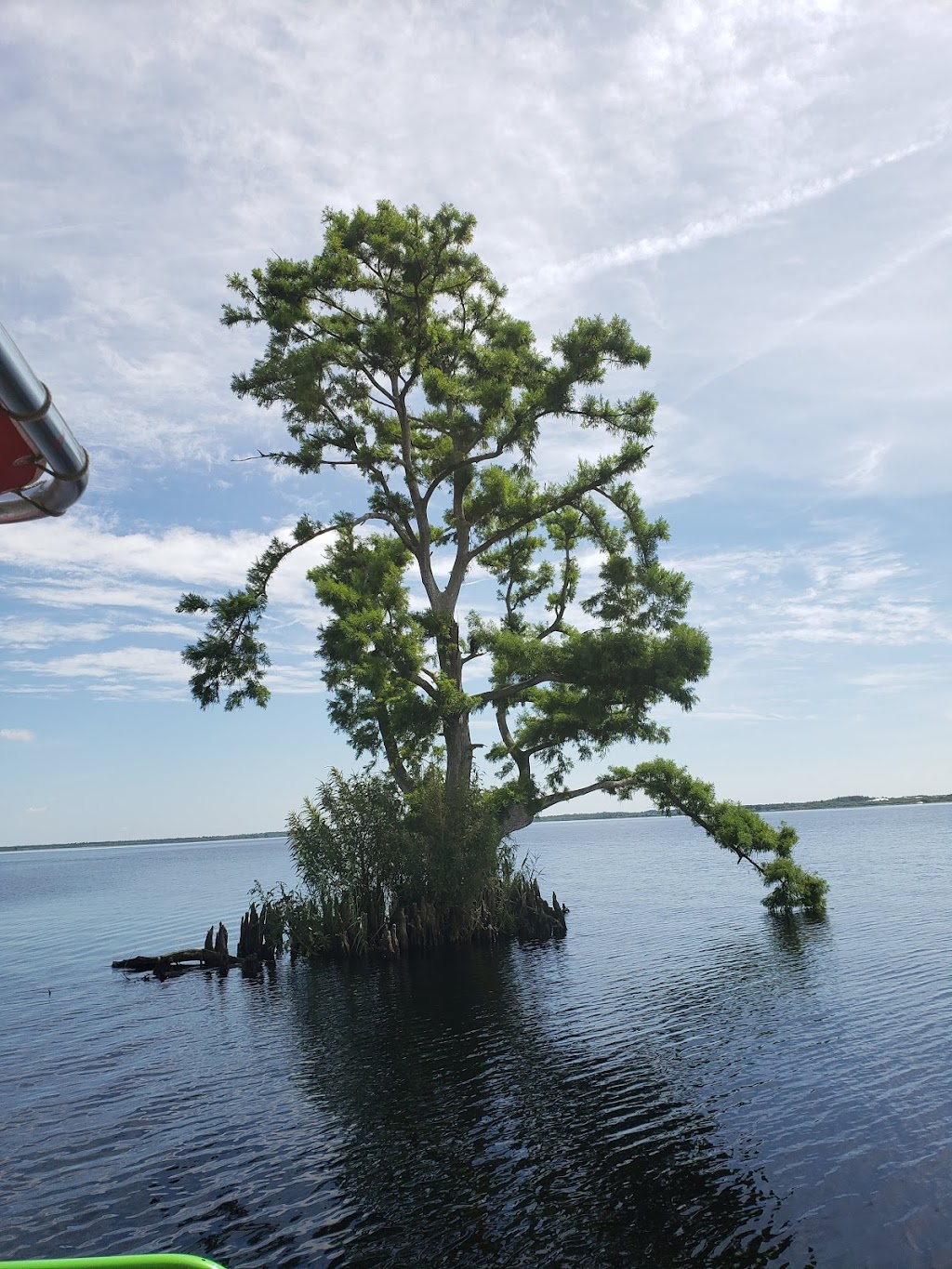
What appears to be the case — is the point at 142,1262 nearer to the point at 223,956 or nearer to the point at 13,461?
the point at 13,461

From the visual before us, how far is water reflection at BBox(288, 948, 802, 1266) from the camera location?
343 inches

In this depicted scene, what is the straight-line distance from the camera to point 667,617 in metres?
27.9

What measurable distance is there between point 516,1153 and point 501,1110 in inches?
67.7

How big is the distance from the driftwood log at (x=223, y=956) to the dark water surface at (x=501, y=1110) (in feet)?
3.03

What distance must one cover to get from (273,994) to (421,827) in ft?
22.0

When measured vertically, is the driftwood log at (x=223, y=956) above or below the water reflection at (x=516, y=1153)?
above

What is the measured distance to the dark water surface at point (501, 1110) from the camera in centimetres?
897

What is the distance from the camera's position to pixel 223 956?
26922mm

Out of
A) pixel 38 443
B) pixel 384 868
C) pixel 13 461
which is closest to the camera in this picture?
pixel 38 443

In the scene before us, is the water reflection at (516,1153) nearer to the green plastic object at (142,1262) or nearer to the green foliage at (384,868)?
the green plastic object at (142,1262)

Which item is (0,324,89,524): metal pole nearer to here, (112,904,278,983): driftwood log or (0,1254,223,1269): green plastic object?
(0,1254,223,1269): green plastic object

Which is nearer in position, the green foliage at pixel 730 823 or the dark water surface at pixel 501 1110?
the dark water surface at pixel 501 1110

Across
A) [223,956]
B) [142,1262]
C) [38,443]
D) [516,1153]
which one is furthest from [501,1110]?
[223,956]

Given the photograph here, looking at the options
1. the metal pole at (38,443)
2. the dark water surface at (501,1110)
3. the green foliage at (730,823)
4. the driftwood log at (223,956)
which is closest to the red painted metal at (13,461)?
the metal pole at (38,443)
